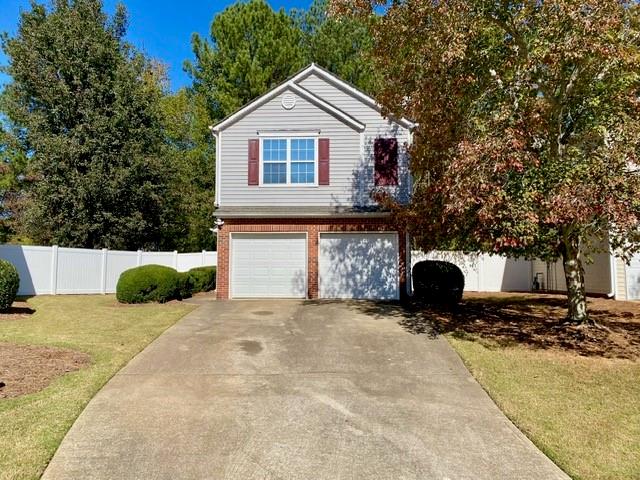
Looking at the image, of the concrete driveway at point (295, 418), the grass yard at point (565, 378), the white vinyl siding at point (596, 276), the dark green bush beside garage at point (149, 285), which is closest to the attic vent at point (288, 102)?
the dark green bush beside garage at point (149, 285)

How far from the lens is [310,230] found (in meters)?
15.2

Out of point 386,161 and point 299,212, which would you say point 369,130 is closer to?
point 386,161

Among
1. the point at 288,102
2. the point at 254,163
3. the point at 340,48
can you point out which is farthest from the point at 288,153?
the point at 340,48

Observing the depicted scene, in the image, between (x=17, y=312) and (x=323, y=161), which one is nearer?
(x=17, y=312)

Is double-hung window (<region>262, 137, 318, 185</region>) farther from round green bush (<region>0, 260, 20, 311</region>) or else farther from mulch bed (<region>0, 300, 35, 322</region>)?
mulch bed (<region>0, 300, 35, 322</region>)

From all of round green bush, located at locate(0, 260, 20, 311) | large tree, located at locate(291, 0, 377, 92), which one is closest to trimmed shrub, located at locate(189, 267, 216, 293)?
round green bush, located at locate(0, 260, 20, 311)

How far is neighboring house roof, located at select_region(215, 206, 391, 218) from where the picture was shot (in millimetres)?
15000

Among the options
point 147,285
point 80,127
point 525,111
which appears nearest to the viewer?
point 525,111

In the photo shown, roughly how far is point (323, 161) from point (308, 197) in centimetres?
127

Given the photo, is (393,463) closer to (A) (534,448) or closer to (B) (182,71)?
(A) (534,448)

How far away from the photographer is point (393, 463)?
4.47m

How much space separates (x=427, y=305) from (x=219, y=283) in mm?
6462

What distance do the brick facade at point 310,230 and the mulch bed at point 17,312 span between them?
5.18 m

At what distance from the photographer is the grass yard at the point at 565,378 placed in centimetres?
477
